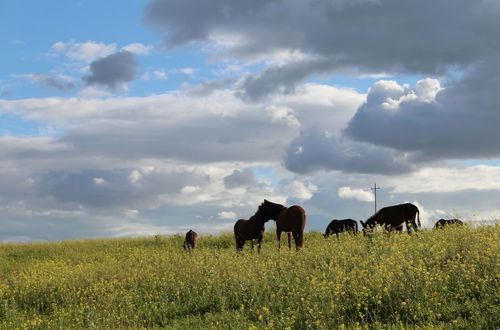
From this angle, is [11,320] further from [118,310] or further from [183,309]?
[183,309]

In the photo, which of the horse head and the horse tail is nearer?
the horse tail

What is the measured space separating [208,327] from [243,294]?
236cm

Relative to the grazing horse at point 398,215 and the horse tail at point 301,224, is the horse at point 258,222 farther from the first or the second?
the grazing horse at point 398,215

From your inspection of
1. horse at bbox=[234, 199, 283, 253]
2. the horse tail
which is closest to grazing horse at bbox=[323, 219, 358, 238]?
horse at bbox=[234, 199, 283, 253]

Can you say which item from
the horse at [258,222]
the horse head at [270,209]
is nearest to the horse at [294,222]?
the horse head at [270,209]

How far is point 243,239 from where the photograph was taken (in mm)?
27781

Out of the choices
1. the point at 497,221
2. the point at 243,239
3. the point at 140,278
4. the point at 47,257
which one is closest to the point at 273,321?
the point at 140,278

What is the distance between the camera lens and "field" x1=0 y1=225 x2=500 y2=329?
38.7 ft

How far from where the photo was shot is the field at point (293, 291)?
11805 millimetres

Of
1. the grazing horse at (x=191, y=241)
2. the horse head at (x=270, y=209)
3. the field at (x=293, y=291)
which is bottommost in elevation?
the field at (x=293, y=291)

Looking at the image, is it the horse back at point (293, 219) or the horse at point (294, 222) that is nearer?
the horse at point (294, 222)

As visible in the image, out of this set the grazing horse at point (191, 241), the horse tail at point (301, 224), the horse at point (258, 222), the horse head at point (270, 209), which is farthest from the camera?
the grazing horse at point (191, 241)

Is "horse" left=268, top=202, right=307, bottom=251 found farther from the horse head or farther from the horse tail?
the horse head

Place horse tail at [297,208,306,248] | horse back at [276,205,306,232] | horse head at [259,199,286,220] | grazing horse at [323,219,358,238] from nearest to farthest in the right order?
horse tail at [297,208,306,248], horse back at [276,205,306,232], horse head at [259,199,286,220], grazing horse at [323,219,358,238]
